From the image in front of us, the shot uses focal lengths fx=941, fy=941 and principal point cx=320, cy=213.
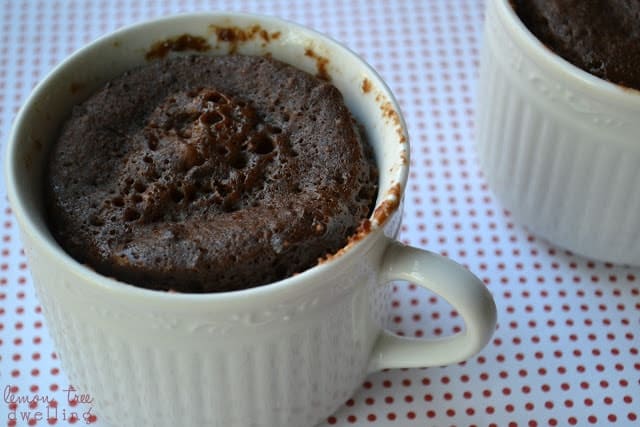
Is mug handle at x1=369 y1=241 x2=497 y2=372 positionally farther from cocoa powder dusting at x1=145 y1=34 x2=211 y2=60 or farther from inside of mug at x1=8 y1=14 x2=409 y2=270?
cocoa powder dusting at x1=145 y1=34 x2=211 y2=60

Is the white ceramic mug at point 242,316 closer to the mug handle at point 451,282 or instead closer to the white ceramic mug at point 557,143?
the mug handle at point 451,282

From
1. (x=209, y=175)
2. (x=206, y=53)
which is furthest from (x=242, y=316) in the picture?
(x=206, y=53)

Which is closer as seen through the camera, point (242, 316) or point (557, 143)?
point (242, 316)

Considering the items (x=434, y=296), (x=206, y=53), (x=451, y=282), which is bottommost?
(x=434, y=296)

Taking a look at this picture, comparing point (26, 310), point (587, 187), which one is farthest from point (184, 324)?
point (587, 187)

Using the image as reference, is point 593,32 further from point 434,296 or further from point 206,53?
point 206,53

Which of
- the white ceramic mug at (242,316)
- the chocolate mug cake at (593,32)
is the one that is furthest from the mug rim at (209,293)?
the chocolate mug cake at (593,32)
